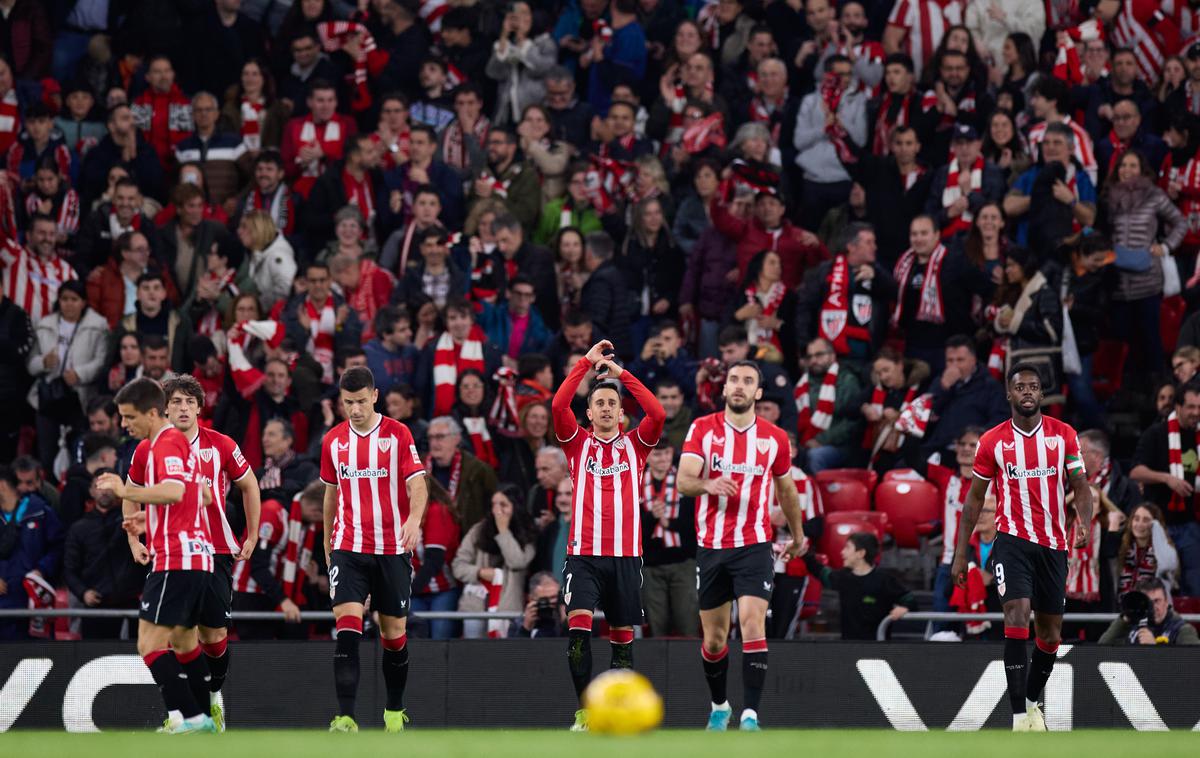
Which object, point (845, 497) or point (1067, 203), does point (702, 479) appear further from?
point (1067, 203)

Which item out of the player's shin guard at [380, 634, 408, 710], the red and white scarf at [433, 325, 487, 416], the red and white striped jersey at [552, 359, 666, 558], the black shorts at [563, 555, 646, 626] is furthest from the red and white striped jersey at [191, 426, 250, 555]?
the red and white scarf at [433, 325, 487, 416]

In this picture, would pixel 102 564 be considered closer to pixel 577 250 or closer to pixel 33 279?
pixel 33 279

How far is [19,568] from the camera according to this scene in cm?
1480

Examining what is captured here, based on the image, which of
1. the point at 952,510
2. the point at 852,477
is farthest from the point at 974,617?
the point at 852,477

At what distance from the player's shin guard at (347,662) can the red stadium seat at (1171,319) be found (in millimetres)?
8995

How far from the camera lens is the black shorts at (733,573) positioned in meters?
11.5

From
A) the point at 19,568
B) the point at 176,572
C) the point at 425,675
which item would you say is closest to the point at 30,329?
the point at 19,568

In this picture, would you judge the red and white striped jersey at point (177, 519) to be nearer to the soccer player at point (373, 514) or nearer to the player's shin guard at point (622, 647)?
the soccer player at point (373, 514)

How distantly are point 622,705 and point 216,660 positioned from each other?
5.57 meters

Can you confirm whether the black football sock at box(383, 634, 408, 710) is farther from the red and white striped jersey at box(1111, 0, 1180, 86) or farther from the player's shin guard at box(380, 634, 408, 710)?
the red and white striped jersey at box(1111, 0, 1180, 86)

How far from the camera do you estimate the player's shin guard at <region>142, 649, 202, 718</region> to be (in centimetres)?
1058

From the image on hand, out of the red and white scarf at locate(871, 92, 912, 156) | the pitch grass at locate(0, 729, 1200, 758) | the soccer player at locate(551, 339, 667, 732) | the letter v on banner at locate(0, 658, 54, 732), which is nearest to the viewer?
the pitch grass at locate(0, 729, 1200, 758)

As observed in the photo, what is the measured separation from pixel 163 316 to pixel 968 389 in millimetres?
7662

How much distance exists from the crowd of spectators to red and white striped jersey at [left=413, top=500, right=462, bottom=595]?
4cm
